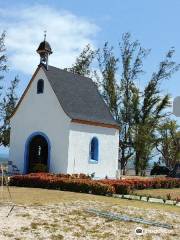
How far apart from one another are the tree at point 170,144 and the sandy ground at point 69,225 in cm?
3994

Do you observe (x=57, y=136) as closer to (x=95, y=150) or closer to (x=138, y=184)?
(x=95, y=150)

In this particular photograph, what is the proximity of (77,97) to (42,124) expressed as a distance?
10.7ft

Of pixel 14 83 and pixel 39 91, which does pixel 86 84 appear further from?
pixel 14 83

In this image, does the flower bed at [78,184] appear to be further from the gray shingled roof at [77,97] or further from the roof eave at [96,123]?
the gray shingled roof at [77,97]

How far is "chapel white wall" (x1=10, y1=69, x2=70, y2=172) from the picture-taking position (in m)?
30.1

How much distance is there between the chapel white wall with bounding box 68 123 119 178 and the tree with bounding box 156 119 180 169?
2086 cm

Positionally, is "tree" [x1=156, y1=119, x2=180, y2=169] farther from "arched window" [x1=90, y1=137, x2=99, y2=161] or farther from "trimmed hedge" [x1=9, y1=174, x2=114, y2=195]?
"trimmed hedge" [x1=9, y1=174, x2=114, y2=195]

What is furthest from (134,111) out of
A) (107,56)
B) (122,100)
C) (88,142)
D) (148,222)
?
(148,222)

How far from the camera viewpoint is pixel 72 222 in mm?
12922

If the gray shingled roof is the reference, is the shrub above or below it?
below

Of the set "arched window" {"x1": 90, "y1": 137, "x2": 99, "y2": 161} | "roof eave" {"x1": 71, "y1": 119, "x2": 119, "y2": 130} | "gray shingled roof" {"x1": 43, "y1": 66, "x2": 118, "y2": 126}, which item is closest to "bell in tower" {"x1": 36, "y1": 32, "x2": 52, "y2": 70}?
"gray shingled roof" {"x1": 43, "y1": 66, "x2": 118, "y2": 126}

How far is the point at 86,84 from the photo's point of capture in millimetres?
35500

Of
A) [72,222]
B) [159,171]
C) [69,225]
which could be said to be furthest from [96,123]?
[159,171]

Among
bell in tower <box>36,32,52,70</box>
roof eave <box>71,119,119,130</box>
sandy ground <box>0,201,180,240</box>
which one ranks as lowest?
sandy ground <box>0,201,180,240</box>
